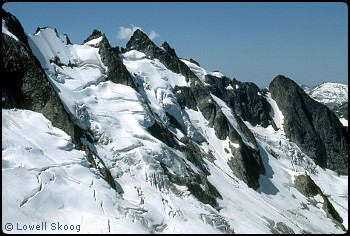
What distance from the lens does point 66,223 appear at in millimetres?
41125

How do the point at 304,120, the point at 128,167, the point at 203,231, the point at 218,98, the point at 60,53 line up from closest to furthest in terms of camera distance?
the point at 203,231 → the point at 128,167 → the point at 60,53 → the point at 218,98 → the point at 304,120

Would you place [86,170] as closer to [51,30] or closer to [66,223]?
[66,223]

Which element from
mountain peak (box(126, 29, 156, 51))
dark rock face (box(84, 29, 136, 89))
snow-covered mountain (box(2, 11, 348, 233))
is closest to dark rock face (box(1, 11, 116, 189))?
snow-covered mountain (box(2, 11, 348, 233))

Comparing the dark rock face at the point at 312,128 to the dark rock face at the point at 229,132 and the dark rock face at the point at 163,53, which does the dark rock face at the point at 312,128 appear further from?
the dark rock face at the point at 163,53

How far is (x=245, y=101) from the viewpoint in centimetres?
14700

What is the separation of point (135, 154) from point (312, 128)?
97.4m

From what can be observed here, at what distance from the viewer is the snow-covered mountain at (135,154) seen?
4497 cm

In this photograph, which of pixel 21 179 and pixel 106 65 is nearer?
pixel 21 179

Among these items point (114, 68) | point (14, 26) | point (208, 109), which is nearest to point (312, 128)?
point (208, 109)

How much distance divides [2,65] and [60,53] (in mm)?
27098

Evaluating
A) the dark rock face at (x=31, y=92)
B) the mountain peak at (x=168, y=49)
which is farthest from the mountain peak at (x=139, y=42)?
the dark rock face at (x=31, y=92)

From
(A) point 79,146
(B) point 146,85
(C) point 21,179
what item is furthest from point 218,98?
(C) point 21,179

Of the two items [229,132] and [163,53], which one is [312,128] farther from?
[163,53]

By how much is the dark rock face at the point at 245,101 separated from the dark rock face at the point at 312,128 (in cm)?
760
